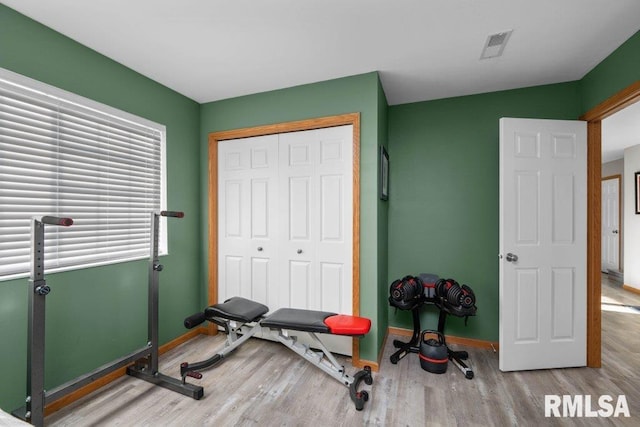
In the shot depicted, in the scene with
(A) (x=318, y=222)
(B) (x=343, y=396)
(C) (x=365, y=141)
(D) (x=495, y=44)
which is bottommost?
(B) (x=343, y=396)

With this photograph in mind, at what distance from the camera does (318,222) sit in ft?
8.71

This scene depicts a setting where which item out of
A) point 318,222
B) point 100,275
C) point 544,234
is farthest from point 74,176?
point 544,234

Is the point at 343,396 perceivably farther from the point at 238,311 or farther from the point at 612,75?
the point at 612,75

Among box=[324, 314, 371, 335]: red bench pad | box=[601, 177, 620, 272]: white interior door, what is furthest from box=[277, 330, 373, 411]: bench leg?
box=[601, 177, 620, 272]: white interior door

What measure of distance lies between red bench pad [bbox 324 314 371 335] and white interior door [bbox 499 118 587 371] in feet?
4.20

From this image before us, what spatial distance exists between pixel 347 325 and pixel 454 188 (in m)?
1.88

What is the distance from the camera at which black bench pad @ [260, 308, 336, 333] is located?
2.08m

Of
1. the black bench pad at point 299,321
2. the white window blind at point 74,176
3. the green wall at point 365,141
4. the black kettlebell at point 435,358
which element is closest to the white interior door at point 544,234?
the black kettlebell at point 435,358

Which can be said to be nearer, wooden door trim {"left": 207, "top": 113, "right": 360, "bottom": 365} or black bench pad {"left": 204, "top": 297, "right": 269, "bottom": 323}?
black bench pad {"left": 204, "top": 297, "right": 269, "bottom": 323}

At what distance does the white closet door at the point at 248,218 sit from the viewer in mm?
2854

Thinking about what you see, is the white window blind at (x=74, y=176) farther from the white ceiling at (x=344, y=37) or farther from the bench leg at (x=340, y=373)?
the bench leg at (x=340, y=373)

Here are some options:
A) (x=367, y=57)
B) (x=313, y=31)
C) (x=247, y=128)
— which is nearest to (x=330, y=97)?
(x=367, y=57)

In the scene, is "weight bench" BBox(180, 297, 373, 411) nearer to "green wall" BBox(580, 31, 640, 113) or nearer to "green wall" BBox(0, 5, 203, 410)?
"green wall" BBox(0, 5, 203, 410)

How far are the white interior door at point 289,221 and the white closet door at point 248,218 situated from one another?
10 millimetres
